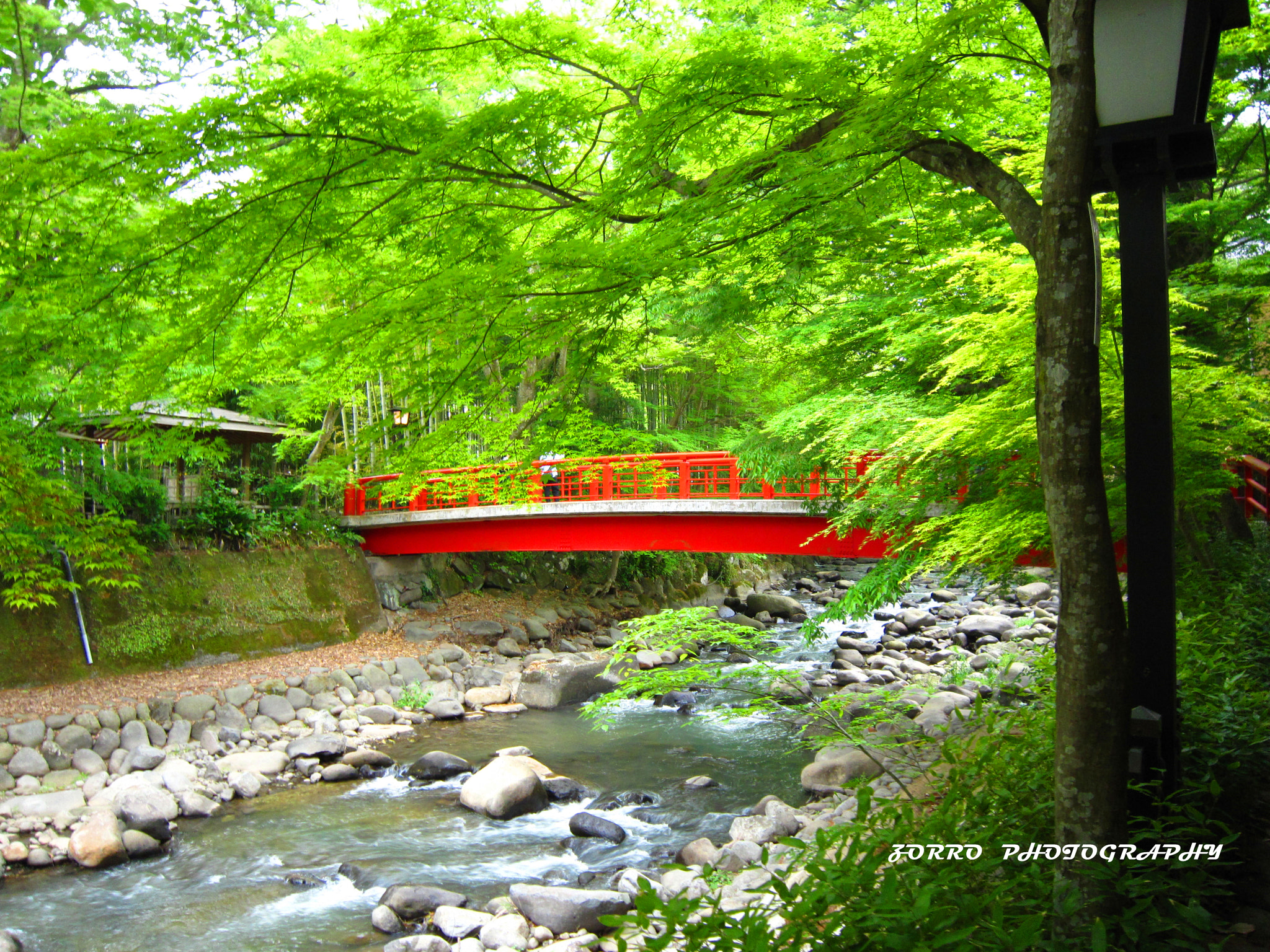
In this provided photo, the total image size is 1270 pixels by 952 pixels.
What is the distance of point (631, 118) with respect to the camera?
464 cm

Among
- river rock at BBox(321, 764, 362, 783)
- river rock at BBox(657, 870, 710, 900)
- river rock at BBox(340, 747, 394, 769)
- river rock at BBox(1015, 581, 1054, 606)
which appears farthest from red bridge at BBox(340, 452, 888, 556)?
river rock at BBox(1015, 581, 1054, 606)

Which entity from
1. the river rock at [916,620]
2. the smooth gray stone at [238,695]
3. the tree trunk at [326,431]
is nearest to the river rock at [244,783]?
the smooth gray stone at [238,695]

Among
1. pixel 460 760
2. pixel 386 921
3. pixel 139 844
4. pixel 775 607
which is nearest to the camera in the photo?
pixel 386 921

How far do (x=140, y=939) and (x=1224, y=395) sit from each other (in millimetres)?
8245

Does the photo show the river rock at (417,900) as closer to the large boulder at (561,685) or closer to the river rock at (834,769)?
the river rock at (834,769)

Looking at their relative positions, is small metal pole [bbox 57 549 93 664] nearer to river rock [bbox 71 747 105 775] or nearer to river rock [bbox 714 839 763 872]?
river rock [bbox 71 747 105 775]

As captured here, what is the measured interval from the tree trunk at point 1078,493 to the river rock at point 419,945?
450 cm

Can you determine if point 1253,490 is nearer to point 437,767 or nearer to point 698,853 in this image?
point 698,853

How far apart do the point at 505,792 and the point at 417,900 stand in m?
2.09

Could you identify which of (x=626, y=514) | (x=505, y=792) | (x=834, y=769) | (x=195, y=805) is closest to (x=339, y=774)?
(x=195, y=805)

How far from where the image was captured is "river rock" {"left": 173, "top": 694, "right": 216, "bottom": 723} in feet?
35.9

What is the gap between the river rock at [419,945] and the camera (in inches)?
224

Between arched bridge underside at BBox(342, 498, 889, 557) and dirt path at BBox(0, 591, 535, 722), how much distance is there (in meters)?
1.71

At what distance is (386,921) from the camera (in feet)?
20.4
